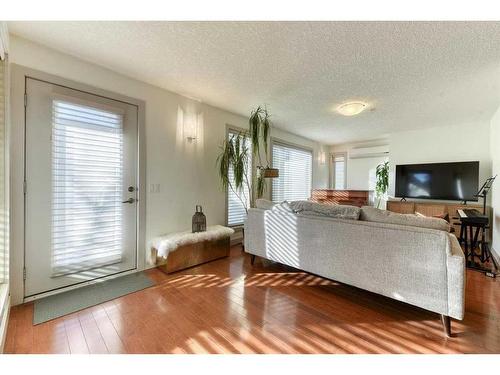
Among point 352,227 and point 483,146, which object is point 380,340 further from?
point 483,146

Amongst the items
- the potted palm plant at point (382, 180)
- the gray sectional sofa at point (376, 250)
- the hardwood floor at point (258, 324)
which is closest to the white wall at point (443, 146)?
the potted palm plant at point (382, 180)

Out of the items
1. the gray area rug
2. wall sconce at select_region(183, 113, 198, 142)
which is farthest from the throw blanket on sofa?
wall sconce at select_region(183, 113, 198, 142)

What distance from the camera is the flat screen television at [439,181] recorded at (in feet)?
13.1

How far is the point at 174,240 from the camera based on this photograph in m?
2.67

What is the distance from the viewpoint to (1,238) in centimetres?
171

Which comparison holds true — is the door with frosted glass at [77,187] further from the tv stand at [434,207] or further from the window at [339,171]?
the window at [339,171]

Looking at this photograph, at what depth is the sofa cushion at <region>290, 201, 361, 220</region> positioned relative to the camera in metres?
2.13

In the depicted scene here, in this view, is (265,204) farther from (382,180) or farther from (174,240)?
(382,180)

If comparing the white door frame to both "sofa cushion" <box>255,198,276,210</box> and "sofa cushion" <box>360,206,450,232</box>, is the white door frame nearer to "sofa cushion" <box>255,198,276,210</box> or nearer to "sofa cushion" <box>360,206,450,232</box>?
"sofa cushion" <box>255,198,276,210</box>

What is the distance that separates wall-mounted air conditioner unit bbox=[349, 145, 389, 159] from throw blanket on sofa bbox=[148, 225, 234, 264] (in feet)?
16.1
